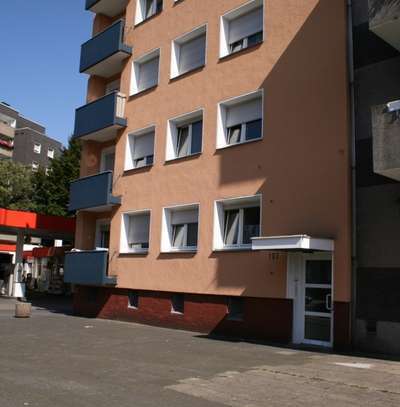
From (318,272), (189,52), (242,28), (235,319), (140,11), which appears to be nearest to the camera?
(318,272)

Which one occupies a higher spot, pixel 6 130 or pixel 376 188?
pixel 6 130

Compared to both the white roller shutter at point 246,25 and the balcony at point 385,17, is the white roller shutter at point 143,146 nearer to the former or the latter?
the white roller shutter at point 246,25

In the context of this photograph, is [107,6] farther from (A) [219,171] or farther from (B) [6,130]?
(B) [6,130]

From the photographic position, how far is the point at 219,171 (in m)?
16.6

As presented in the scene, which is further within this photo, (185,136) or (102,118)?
(102,118)

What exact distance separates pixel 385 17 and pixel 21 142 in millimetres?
69364

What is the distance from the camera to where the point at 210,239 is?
16469 mm

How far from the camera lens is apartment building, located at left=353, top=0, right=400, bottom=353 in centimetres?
1138

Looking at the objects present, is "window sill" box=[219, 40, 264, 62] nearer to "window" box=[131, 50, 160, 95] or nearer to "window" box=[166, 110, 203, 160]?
"window" box=[166, 110, 203, 160]

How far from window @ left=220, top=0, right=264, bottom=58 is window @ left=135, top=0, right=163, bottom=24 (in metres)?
4.87

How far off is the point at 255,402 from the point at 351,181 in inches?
274

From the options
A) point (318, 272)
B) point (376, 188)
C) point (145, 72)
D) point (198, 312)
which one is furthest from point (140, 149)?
point (376, 188)

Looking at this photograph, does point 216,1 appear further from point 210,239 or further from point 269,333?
point 269,333

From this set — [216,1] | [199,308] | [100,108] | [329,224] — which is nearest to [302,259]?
[329,224]
